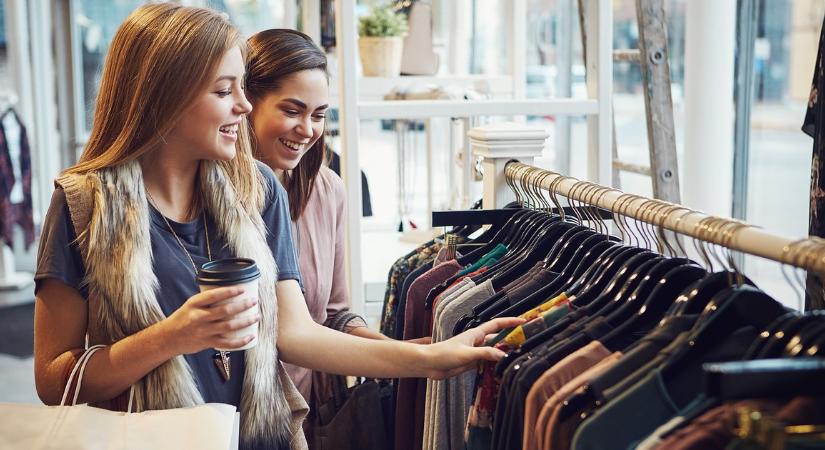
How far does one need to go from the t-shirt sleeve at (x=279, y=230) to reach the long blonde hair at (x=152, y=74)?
0.93 feet

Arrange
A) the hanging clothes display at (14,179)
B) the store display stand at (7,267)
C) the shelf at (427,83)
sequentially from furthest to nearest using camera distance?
1. the store display stand at (7,267)
2. the hanging clothes display at (14,179)
3. the shelf at (427,83)

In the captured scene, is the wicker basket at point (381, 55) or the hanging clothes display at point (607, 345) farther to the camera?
the wicker basket at point (381, 55)

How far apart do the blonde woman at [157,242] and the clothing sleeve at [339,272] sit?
54cm

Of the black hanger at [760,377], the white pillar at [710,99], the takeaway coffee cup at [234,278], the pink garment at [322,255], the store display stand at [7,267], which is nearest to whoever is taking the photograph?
the black hanger at [760,377]

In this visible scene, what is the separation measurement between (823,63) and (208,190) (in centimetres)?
141

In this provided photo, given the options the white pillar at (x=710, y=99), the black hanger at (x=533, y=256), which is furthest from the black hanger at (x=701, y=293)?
the white pillar at (x=710, y=99)

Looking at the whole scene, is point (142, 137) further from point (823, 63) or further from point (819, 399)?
point (823, 63)

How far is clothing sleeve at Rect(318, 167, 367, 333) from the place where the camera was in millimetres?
2331

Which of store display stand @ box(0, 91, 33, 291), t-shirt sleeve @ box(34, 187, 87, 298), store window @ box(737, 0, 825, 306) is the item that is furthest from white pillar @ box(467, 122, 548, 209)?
store display stand @ box(0, 91, 33, 291)

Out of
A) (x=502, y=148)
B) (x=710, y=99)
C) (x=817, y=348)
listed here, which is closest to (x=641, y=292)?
(x=817, y=348)

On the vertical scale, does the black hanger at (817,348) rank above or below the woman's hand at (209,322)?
above

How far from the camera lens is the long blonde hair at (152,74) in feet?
5.35

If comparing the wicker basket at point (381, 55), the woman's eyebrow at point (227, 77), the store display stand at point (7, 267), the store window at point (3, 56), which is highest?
the store window at point (3, 56)

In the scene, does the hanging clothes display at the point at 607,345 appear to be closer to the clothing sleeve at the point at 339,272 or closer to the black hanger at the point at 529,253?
the black hanger at the point at 529,253
